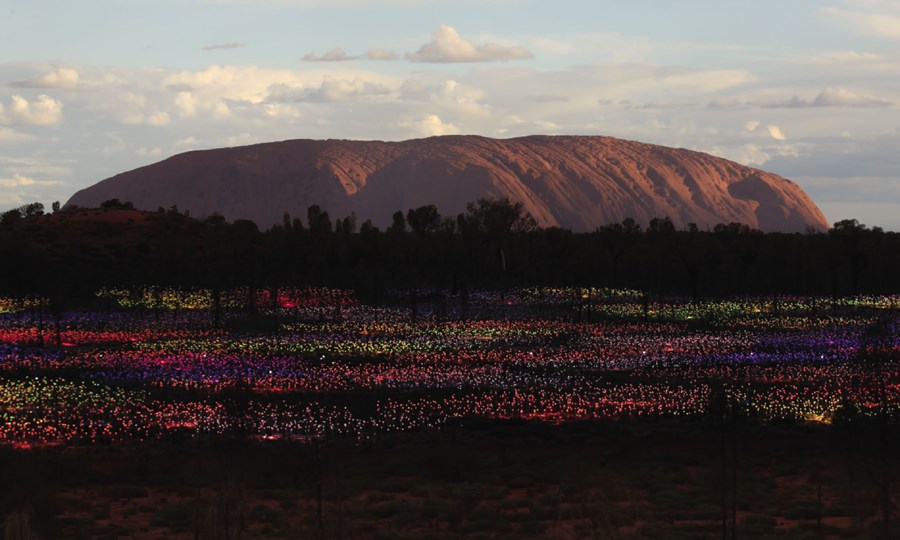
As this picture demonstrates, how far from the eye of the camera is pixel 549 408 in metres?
50.2

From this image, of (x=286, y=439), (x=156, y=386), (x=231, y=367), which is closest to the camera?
(x=286, y=439)

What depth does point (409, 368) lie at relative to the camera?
6156cm

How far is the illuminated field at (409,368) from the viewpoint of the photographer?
1833 inches

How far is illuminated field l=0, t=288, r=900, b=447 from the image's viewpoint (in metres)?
46.6

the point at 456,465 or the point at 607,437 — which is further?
the point at 607,437

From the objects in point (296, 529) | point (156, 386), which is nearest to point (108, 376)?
point (156, 386)

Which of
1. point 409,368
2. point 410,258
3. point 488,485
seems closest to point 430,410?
point 409,368

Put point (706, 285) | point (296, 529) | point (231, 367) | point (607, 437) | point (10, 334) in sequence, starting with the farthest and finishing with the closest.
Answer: point (706, 285), point (10, 334), point (231, 367), point (607, 437), point (296, 529)

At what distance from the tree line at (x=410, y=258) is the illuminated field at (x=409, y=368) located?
18684 millimetres

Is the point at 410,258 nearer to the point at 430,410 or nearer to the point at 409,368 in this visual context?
the point at 409,368

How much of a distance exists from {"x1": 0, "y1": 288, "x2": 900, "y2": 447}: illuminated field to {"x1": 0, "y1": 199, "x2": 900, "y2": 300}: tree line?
1868cm

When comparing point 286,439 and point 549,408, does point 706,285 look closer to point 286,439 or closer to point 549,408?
point 549,408

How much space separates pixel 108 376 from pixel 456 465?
1003 inches

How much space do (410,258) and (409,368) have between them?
3366 inches
